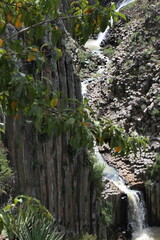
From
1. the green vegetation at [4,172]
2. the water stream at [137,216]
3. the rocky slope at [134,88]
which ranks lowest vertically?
the water stream at [137,216]

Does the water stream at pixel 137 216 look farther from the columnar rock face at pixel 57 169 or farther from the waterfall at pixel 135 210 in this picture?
the columnar rock face at pixel 57 169

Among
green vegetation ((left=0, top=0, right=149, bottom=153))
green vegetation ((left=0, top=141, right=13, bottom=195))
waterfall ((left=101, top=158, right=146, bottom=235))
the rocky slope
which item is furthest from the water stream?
green vegetation ((left=0, top=0, right=149, bottom=153))

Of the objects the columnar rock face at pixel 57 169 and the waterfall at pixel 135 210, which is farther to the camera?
the waterfall at pixel 135 210

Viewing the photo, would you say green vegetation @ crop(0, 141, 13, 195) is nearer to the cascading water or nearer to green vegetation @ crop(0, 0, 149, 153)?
green vegetation @ crop(0, 0, 149, 153)

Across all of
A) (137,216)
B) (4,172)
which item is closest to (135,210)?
(137,216)

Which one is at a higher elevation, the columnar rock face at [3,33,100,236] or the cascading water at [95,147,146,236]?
the columnar rock face at [3,33,100,236]

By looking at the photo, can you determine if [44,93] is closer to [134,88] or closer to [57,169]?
[57,169]

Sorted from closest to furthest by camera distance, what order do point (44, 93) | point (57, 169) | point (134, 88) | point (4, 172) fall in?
point (44, 93) → point (4, 172) → point (57, 169) → point (134, 88)

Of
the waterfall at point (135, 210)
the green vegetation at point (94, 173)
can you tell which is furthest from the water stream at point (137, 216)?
the green vegetation at point (94, 173)

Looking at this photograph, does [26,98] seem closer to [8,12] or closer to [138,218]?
[8,12]

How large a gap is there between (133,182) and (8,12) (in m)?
10.0

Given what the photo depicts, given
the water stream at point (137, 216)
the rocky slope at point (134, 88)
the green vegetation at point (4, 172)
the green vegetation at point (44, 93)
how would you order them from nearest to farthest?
1. the green vegetation at point (44, 93)
2. the green vegetation at point (4, 172)
3. the water stream at point (137, 216)
4. the rocky slope at point (134, 88)

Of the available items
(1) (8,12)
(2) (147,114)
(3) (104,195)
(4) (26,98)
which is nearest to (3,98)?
(4) (26,98)

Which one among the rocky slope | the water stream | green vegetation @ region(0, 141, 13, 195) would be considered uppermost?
the rocky slope
